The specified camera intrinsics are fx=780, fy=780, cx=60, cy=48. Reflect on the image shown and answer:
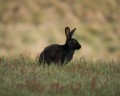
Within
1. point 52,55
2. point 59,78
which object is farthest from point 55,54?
point 59,78

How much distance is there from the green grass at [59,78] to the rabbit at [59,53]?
26 centimetres

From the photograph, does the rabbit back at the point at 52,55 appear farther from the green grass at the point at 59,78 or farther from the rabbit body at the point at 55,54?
the green grass at the point at 59,78

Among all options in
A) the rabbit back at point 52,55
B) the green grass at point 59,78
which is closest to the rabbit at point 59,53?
the rabbit back at point 52,55

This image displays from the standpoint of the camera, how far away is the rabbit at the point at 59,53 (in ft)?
63.9

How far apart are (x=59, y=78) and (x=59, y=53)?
3228 mm

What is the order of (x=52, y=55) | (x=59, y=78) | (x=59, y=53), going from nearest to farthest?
(x=59, y=78)
(x=52, y=55)
(x=59, y=53)

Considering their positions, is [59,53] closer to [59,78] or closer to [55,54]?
[55,54]

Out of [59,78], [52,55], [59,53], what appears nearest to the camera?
[59,78]

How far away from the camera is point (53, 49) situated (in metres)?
19.7

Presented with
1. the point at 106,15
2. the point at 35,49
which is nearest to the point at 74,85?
the point at 35,49

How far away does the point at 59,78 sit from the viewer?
16625 mm

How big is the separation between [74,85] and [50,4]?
202 feet

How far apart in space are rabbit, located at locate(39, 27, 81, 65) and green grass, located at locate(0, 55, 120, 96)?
0.26 m

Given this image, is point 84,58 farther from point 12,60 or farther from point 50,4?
point 50,4
